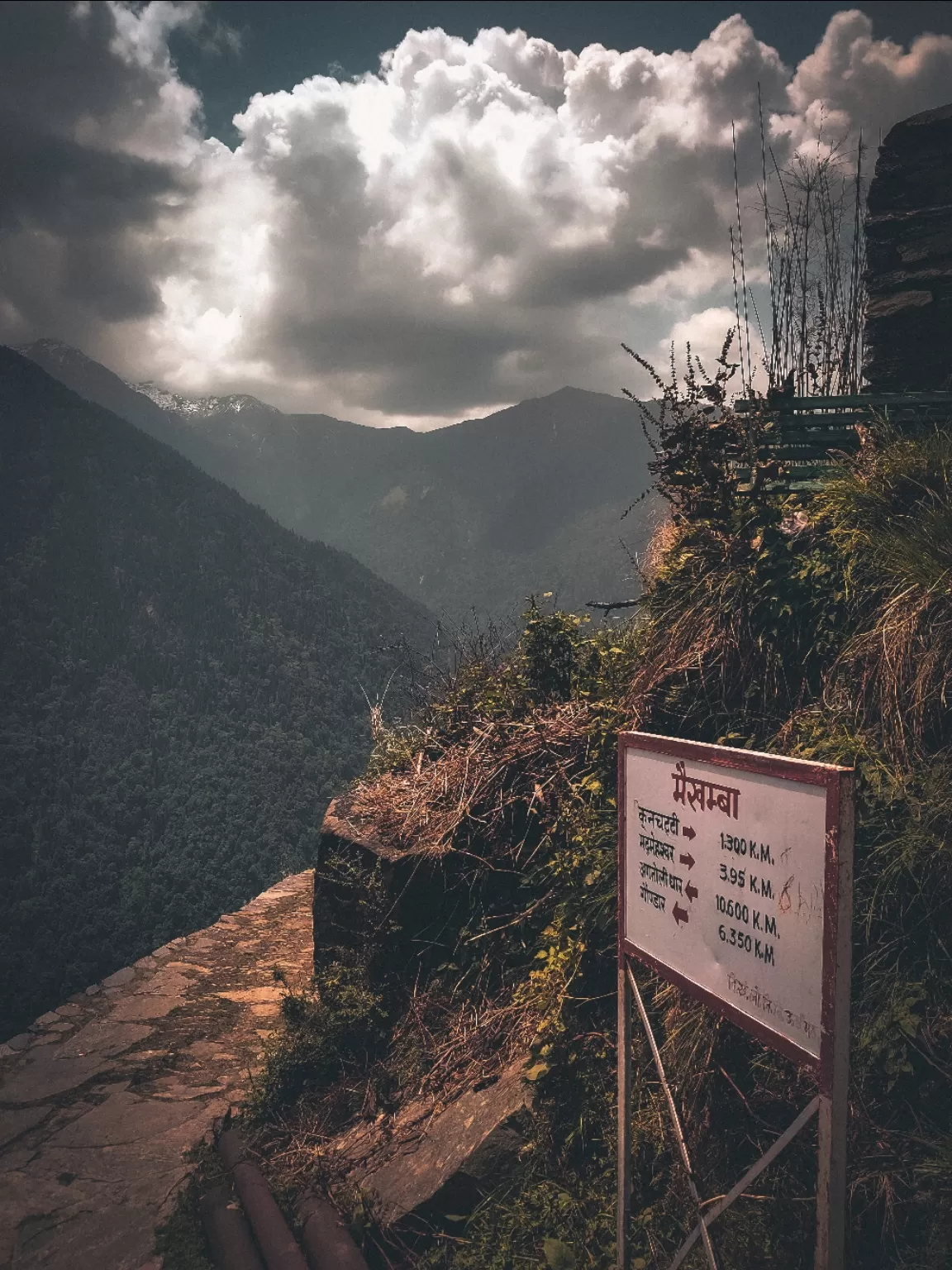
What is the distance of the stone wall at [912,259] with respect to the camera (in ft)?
12.9

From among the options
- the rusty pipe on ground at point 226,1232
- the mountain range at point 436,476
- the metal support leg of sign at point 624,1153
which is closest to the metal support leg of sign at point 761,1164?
the metal support leg of sign at point 624,1153

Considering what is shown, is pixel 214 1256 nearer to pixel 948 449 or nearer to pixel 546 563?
pixel 948 449

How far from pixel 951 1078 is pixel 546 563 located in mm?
131234

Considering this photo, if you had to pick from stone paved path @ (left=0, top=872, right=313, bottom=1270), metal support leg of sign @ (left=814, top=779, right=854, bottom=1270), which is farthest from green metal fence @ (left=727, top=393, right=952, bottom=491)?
stone paved path @ (left=0, top=872, right=313, bottom=1270)

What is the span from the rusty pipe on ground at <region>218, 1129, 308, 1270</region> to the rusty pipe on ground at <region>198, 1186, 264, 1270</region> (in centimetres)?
4

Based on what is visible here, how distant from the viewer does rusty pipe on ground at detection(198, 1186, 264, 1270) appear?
260 centimetres

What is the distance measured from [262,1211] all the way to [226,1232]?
0.48ft

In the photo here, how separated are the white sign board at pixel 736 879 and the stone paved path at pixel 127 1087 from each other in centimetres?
258

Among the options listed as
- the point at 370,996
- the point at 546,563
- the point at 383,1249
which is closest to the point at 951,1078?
the point at 383,1249

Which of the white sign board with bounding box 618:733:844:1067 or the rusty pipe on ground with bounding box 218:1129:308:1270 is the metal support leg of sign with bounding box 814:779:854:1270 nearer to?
the white sign board with bounding box 618:733:844:1067

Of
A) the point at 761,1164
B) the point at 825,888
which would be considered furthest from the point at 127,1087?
the point at 825,888

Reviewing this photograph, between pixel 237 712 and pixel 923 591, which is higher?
pixel 923 591

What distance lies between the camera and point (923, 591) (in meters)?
2.56

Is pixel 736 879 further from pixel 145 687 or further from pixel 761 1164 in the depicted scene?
pixel 145 687
